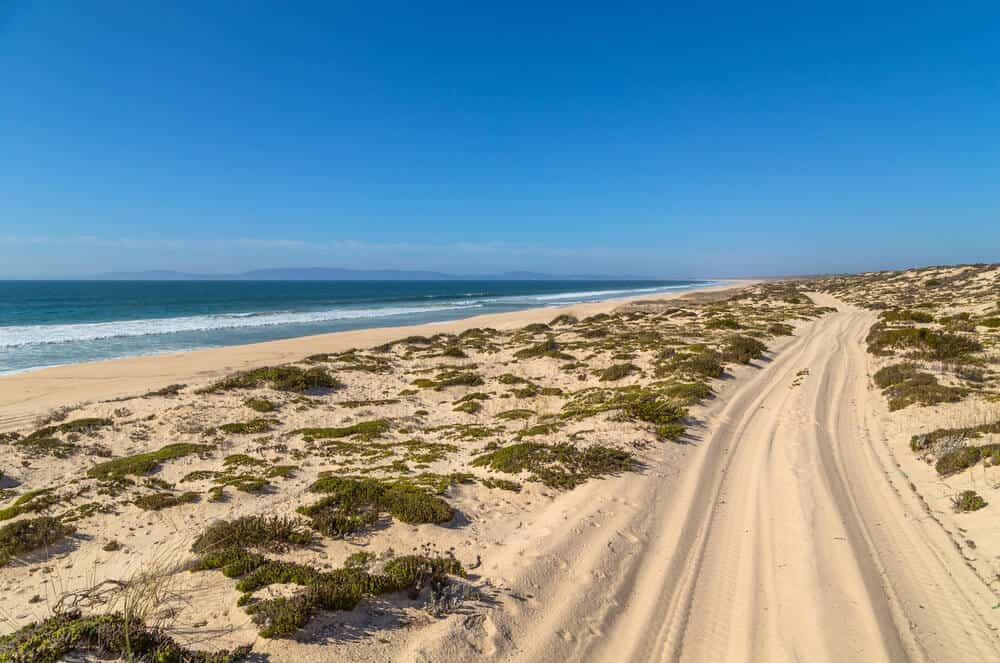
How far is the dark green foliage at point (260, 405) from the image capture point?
1531cm

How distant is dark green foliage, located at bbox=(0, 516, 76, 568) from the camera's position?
682 centimetres

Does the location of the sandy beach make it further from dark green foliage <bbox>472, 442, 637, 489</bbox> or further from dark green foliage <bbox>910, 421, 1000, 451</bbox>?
dark green foliage <bbox>910, 421, 1000, 451</bbox>

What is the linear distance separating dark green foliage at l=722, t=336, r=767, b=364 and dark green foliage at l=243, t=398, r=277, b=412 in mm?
18521

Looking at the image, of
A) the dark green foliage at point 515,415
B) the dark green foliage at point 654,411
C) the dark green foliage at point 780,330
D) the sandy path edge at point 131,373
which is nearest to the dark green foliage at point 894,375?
the dark green foliage at point 654,411

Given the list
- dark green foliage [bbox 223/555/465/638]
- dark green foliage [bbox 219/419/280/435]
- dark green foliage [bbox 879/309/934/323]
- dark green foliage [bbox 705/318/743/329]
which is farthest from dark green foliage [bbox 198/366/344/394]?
dark green foliage [bbox 879/309/934/323]

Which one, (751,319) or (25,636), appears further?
(751,319)

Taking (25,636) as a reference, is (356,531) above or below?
below

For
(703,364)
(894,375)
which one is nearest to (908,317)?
(894,375)

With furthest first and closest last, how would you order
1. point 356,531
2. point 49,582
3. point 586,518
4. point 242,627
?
point 586,518
point 356,531
point 49,582
point 242,627

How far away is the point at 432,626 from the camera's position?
5.24 meters

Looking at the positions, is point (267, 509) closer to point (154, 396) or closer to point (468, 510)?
point (468, 510)

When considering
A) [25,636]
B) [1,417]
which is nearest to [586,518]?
[25,636]

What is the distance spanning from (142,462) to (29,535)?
11.5ft

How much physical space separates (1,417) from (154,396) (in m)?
5.41
